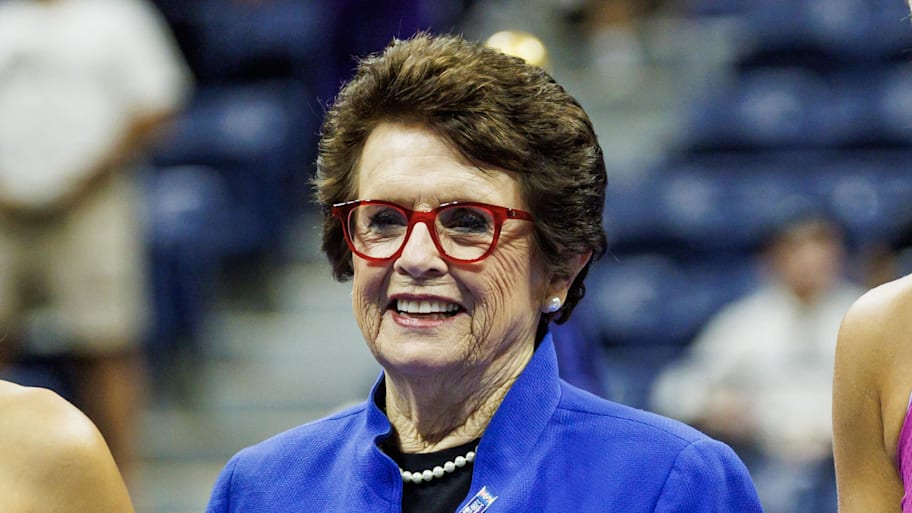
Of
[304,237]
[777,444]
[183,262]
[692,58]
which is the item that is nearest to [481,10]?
[692,58]

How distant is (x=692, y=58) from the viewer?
8211 millimetres

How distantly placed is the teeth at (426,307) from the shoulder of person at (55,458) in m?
0.51

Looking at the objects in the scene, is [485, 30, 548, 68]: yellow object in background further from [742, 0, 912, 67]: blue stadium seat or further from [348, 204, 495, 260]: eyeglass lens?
[742, 0, 912, 67]: blue stadium seat

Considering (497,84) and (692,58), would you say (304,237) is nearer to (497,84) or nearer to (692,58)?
(692,58)

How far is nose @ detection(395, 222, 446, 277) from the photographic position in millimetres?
Result: 2373

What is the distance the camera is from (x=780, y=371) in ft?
20.0

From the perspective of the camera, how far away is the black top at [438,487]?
243 cm

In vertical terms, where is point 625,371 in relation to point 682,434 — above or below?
below

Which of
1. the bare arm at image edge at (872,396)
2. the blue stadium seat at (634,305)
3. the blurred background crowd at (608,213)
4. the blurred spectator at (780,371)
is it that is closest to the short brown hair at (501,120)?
the bare arm at image edge at (872,396)

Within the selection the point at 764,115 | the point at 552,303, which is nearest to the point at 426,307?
the point at 552,303

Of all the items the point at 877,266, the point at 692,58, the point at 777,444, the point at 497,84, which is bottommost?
the point at 777,444

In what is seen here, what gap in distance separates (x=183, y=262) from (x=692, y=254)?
2182 millimetres

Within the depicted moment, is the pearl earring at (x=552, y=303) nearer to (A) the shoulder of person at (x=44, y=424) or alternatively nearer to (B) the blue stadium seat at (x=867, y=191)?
(A) the shoulder of person at (x=44, y=424)

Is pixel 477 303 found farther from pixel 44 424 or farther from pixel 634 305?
pixel 634 305
